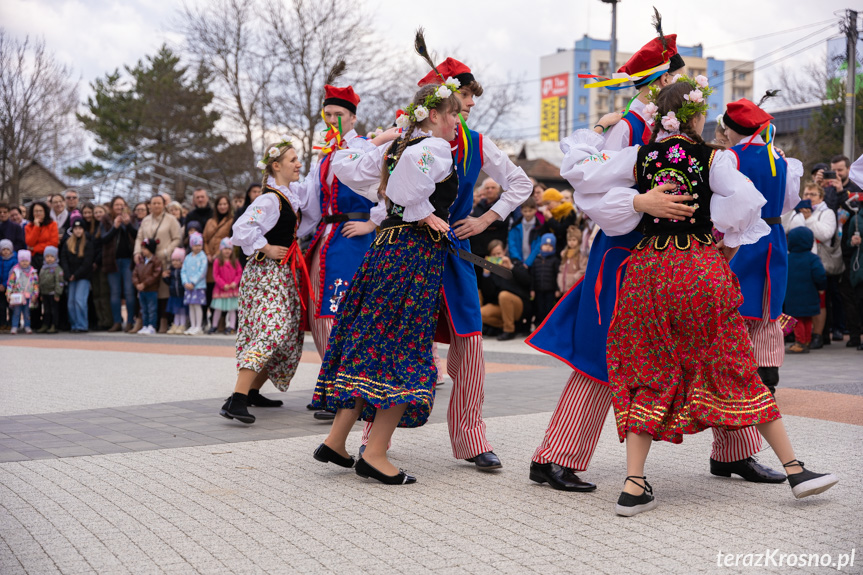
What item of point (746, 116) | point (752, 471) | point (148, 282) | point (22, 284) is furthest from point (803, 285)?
point (22, 284)

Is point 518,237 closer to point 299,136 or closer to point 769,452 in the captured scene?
point 769,452

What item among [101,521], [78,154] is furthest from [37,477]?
[78,154]

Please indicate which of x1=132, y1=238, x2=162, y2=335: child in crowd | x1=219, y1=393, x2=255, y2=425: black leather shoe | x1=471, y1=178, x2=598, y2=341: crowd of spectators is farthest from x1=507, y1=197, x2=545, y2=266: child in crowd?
x1=219, y1=393, x2=255, y2=425: black leather shoe

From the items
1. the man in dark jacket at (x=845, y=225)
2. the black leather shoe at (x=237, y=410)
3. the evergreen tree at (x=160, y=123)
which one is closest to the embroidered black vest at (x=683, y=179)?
the black leather shoe at (x=237, y=410)

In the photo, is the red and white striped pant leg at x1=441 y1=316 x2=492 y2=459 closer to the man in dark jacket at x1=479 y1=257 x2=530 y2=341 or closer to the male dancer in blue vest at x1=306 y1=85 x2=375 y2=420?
the male dancer in blue vest at x1=306 y1=85 x2=375 y2=420

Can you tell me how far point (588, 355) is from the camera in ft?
14.0

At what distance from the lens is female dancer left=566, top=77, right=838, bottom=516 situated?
12.7 feet

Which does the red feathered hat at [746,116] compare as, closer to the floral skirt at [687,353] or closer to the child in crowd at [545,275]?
the floral skirt at [687,353]

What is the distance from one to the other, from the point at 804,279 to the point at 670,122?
23.9 ft

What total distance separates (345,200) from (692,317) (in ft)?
10.1

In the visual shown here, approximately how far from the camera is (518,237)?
13023mm

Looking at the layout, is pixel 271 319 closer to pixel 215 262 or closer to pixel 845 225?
pixel 845 225

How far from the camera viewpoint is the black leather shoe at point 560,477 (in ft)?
14.2

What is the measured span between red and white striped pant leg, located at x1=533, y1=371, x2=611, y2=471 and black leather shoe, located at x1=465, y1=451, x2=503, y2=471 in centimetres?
43
